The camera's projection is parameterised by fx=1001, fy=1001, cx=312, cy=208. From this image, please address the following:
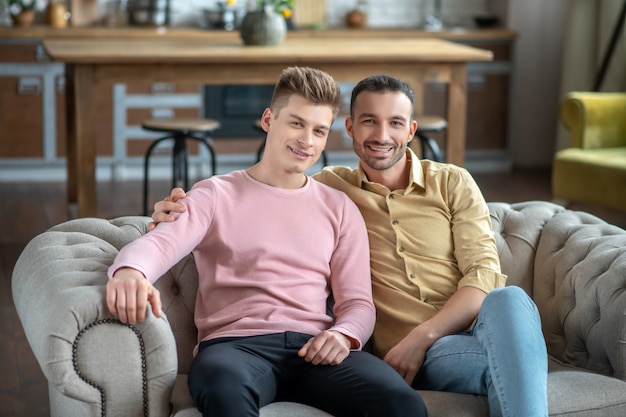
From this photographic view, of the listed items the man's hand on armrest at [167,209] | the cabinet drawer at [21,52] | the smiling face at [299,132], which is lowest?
the man's hand on armrest at [167,209]

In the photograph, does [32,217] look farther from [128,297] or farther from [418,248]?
[128,297]

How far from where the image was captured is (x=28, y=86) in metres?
6.18

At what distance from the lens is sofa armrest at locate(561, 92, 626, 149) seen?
17.0 ft

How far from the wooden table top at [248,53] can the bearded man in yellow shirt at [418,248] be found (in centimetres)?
196

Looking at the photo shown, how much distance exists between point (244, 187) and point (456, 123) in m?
2.74

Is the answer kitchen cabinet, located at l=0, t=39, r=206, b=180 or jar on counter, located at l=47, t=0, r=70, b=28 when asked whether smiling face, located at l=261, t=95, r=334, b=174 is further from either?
jar on counter, located at l=47, t=0, r=70, b=28

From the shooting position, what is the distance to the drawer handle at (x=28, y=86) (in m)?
6.17

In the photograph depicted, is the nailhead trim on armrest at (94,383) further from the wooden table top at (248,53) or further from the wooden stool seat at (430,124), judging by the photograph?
the wooden stool seat at (430,124)

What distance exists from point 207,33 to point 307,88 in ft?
13.6

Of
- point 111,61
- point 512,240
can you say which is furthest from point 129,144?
point 512,240

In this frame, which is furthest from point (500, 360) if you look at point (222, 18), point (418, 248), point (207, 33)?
point (222, 18)

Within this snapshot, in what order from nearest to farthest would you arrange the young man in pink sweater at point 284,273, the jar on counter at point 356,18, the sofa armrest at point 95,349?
1. the sofa armrest at point 95,349
2. the young man in pink sweater at point 284,273
3. the jar on counter at point 356,18

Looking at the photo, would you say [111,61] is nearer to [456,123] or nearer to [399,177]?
[456,123]

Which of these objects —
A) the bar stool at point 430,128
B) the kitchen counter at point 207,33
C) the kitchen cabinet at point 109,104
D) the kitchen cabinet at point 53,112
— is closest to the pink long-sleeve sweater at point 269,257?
the bar stool at point 430,128
